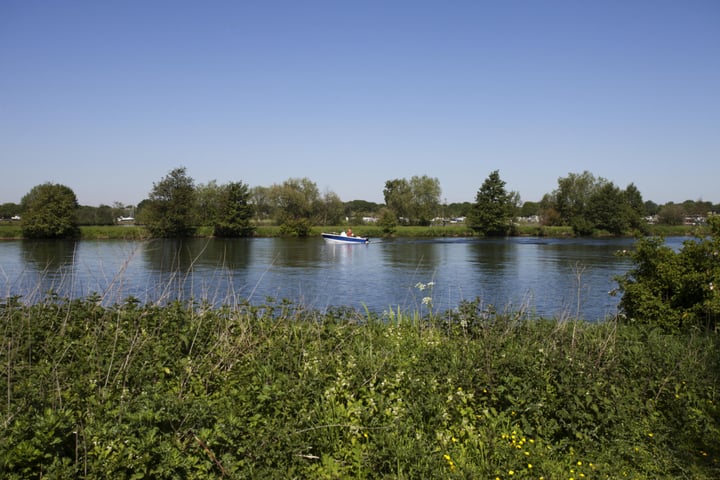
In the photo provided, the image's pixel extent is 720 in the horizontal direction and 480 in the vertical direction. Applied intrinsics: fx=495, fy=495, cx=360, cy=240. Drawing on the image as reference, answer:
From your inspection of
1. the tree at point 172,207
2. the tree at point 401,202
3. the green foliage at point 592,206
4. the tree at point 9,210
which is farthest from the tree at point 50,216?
the green foliage at point 592,206

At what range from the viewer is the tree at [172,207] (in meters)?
84.9

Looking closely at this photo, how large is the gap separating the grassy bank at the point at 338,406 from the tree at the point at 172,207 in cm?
8202

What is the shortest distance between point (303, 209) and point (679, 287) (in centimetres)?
9584

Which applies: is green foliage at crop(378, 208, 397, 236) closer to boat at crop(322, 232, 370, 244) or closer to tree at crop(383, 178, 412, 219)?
tree at crop(383, 178, 412, 219)

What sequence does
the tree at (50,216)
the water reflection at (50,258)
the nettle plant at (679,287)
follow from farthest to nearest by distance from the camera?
the tree at (50,216) < the water reflection at (50,258) < the nettle plant at (679,287)

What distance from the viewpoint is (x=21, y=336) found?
20.2 ft

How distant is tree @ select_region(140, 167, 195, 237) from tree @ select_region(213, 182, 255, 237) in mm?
4995

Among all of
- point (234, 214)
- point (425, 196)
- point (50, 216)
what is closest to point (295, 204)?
point (234, 214)

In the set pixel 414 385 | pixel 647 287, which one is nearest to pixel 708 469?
pixel 414 385

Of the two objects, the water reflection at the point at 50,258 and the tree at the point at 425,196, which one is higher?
the tree at the point at 425,196

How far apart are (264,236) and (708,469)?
90915 mm

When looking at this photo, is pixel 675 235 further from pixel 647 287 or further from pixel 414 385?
pixel 414 385

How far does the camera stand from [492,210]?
99.6 meters

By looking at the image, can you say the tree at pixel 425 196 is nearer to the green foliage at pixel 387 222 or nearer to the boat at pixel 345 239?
the green foliage at pixel 387 222
